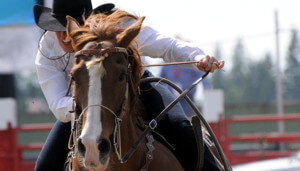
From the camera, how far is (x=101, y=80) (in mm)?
3236

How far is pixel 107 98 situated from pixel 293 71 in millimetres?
11390

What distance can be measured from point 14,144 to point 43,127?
0.54 meters

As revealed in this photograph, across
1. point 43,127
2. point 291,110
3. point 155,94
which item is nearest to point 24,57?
point 43,127

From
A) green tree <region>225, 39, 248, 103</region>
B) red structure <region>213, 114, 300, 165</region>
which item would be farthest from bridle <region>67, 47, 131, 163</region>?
green tree <region>225, 39, 248, 103</region>

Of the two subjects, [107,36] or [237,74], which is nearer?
[107,36]

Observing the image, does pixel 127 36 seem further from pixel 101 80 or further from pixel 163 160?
pixel 163 160

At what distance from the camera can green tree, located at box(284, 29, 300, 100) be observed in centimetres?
1408

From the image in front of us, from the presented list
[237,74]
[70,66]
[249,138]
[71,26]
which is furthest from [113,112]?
[237,74]

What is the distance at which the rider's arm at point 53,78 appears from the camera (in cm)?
384

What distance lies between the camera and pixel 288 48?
14.6 meters

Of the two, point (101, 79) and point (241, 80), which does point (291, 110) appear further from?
point (101, 79)

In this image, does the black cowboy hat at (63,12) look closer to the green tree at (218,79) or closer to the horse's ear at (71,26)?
the horse's ear at (71,26)

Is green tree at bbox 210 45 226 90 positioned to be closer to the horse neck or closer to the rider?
the rider

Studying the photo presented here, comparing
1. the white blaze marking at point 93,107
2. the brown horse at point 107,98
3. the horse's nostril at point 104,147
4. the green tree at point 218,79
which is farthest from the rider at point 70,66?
the green tree at point 218,79
